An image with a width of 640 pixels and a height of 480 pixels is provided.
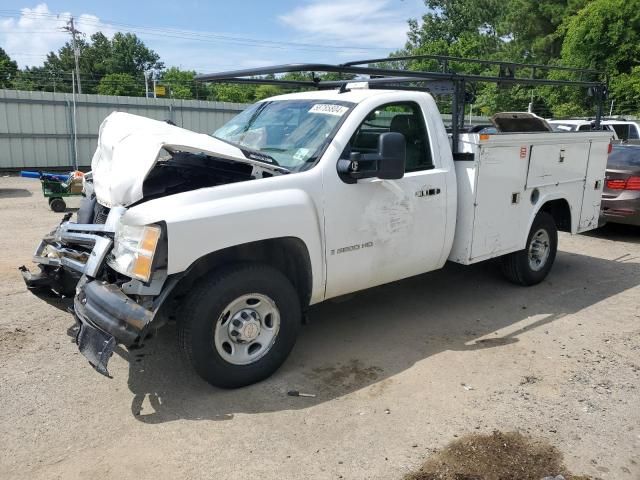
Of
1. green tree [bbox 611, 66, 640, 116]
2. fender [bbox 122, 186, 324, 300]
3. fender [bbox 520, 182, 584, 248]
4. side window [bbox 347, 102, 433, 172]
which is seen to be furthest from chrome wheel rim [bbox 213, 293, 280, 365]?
green tree [bbox 611, 66, 640, 116]

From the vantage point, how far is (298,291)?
14.3 ft

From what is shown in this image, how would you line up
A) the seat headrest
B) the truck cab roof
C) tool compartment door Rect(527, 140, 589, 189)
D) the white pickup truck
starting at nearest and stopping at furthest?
the white pickup truck < the truck cab roof < the seat headrest < tool compartment door Rect(527, 140, 589, 189)

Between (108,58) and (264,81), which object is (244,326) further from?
(108,58)

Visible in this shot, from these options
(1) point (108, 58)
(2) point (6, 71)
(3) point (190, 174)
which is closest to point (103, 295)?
(3) point (190, 174)

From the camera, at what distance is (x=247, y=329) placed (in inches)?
155

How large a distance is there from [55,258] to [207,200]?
1.64m

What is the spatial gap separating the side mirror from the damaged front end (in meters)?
1.58

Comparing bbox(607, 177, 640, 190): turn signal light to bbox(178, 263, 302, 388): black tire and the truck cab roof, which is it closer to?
the truck cab roof

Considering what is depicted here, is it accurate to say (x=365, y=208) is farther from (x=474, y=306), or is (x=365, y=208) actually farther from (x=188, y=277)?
(x=474, y=306)

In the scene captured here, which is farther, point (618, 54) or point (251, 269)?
point (618, 54)

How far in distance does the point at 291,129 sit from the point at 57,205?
27.1 ft

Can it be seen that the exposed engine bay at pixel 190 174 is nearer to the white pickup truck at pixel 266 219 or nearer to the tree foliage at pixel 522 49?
the white pickup truck at pixel 266 219

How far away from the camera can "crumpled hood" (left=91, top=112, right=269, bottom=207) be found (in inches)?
151

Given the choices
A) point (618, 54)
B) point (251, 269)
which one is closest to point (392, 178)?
point (251, 269)
